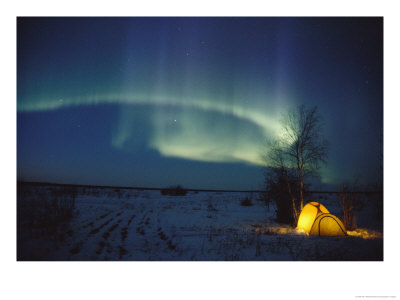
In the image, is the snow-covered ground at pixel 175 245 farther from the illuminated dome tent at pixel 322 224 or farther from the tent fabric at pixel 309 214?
the tent fabric at pixel 309 214

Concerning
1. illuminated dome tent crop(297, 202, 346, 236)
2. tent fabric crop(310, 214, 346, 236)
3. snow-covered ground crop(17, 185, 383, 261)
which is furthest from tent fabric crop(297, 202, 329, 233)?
snow-covered ground crop(17, 185, 383, 261)

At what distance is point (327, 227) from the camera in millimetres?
9969

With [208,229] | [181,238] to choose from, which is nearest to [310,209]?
[208,229]

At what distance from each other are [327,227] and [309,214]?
40.8 inches

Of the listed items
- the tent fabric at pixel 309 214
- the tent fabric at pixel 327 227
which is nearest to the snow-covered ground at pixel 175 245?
the tent fabric at pixel 327 227

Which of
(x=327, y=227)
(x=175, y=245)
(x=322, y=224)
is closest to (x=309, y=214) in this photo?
(x=322, y=224)

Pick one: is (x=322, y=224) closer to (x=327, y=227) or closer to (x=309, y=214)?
(x=327, y=227)

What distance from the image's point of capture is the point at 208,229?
11.0 m

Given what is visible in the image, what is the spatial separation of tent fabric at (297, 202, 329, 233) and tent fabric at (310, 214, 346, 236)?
0.32 meters

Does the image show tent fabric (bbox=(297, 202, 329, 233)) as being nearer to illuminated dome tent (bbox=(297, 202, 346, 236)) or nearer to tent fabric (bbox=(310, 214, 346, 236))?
illuminated dome tent (bbox=(297, 202, 346, 236))

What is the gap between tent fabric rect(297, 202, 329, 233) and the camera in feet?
34.5

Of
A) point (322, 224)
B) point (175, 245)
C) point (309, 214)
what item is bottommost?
point (175, 245)

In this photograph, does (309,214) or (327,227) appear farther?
(309,214)
